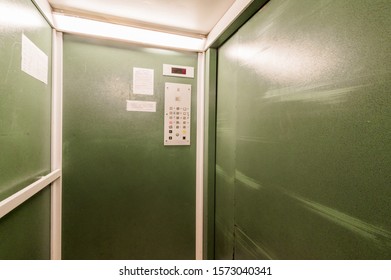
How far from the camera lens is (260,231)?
104cm

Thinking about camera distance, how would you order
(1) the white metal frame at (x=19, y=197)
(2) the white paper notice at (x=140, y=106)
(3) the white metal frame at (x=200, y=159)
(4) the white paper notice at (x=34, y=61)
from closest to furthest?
(1) the white metal frame at (x=19, y=197)
(4) the white paper notice at (x=34, y=61)
(2) the white paper notice at (x=140, y=106)
(3) the white metal frame at (x=200, y=159)

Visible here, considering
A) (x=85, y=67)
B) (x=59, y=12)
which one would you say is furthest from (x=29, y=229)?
(x=59, y=12)

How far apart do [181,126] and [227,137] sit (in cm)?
40

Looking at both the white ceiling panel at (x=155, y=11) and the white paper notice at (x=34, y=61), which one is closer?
the white paper notice at (x=34, y=61)

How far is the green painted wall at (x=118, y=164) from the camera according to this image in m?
1.39

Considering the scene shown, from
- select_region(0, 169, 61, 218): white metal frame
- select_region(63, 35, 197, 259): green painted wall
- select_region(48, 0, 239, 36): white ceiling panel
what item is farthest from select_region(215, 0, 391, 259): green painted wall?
select_region(0, 169, 61, 218): white metal frame

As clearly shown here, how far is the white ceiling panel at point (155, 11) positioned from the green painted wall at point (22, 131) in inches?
9.8

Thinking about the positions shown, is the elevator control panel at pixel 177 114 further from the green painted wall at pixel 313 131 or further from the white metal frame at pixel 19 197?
the white metal frame at pixel 19 197

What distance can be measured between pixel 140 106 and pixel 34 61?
650mm

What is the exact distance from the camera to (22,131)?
93cm

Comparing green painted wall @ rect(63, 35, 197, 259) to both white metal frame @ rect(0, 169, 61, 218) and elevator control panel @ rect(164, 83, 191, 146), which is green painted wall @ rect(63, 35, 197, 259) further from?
white metal frame @ rect(0, 169, 61, 218)

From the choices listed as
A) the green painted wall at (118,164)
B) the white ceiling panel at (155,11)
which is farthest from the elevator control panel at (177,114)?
the white ceiling panel at (155,11)

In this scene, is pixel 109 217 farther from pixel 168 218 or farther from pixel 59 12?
pixel 59 12

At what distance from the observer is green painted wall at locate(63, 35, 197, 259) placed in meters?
1.39
